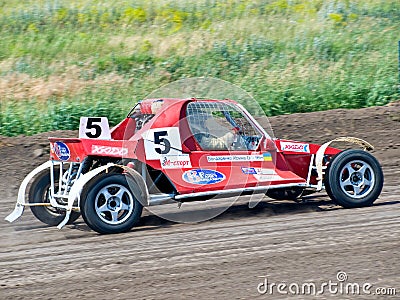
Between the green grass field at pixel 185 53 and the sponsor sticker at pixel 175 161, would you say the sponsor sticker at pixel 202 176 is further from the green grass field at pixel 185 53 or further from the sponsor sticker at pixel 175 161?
the green grass field at pixel 185 53

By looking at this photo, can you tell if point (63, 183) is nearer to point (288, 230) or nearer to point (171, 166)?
point (171, 166)

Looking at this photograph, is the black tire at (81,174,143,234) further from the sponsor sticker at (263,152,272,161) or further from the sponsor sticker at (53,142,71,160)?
the sponsor sticker at (263,152,272,161)

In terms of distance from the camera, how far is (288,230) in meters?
8.58

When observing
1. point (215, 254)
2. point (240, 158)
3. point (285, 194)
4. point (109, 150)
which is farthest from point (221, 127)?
point (215, 254)

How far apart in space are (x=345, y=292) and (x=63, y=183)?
4.39 meters

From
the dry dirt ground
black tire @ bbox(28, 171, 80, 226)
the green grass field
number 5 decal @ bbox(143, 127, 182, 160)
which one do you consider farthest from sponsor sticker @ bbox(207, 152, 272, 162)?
the green grass field

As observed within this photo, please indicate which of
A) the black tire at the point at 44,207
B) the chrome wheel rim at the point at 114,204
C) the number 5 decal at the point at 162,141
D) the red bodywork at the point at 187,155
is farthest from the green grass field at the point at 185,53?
the chrome wheel rim at the point at 114,204

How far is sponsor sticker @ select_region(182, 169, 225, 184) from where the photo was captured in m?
9.16

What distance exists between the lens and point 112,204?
878 cm

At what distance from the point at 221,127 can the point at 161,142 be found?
2.62 ft

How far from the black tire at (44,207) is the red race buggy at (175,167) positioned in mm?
12

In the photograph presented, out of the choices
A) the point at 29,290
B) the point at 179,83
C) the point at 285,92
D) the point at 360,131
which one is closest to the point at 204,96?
the point at 179,83

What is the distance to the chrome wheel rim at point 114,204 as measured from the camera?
28.6 feet

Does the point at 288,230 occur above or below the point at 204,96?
below
